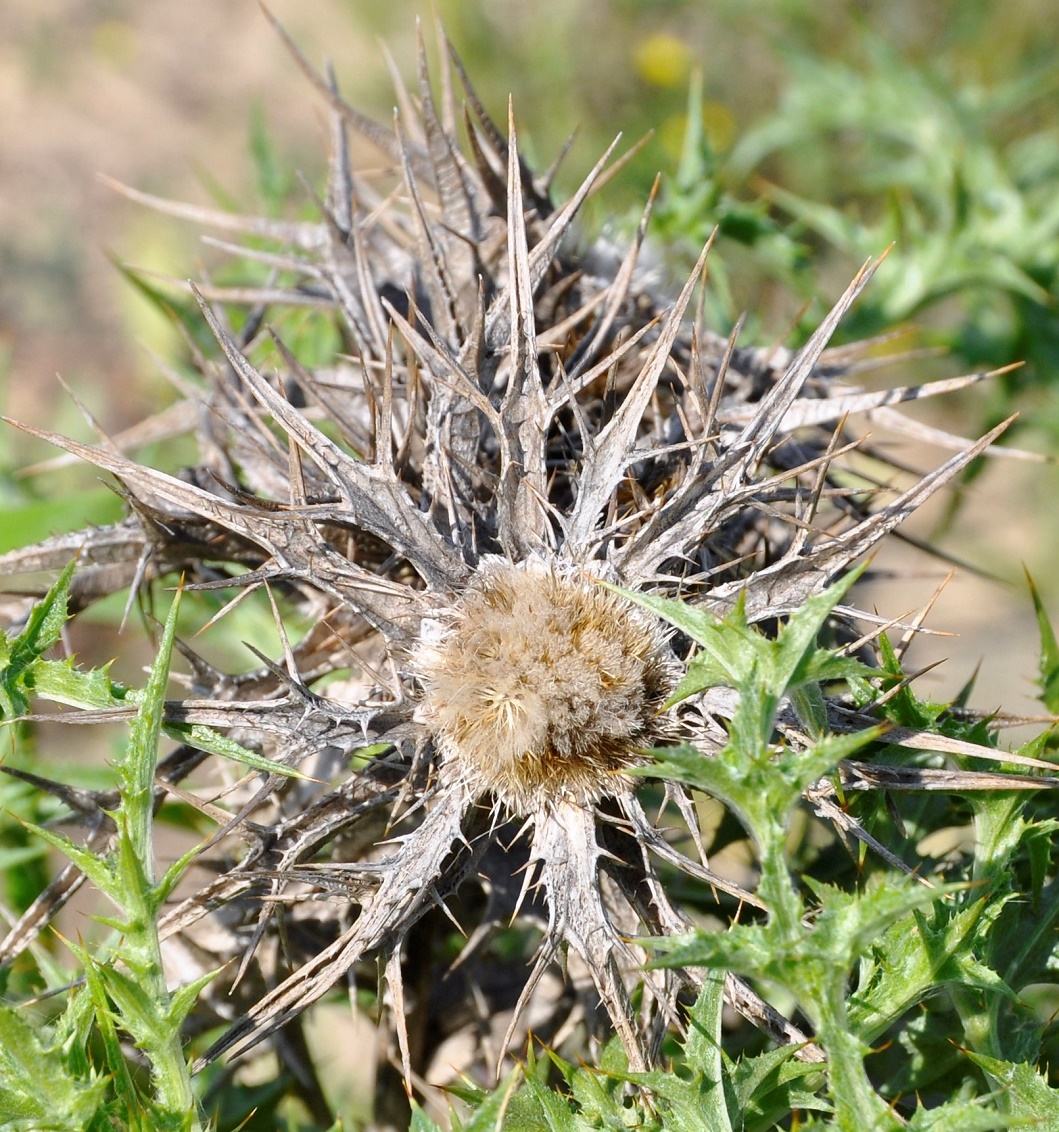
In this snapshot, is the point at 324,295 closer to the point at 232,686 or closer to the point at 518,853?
the point at 232,686

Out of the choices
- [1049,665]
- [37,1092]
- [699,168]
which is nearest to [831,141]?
[699,168]

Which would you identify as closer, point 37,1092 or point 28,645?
point 37,1092

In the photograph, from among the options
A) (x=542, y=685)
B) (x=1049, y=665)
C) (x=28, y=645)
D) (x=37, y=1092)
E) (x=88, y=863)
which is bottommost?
Answer: (x=37, y=1092)

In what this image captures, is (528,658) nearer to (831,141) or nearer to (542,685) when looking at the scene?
(542,685)

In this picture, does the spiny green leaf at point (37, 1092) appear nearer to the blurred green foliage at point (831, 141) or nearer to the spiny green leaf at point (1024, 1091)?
the spiny green leaf at point (1024, 1091)

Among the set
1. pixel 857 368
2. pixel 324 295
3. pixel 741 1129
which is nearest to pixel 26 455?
pixel 324 295

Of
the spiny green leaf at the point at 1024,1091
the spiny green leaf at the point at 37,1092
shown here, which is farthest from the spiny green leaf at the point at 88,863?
the spiny green leaf at the point at 1024,1091
